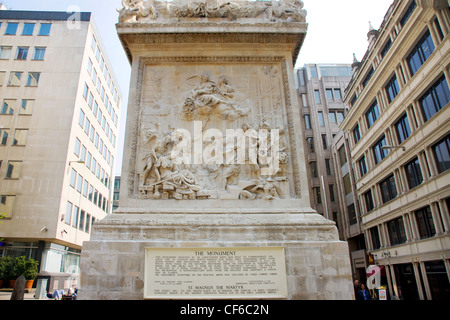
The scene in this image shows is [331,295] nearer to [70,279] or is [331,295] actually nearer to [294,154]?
[294,154]

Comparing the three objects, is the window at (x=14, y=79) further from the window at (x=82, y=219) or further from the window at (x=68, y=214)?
the window at (x=82, y=219)

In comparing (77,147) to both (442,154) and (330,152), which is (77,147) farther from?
(330,152)

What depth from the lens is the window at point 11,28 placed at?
1641 inches

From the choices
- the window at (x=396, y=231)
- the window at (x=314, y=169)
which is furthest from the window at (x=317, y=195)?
the window at (x=396, y=231)

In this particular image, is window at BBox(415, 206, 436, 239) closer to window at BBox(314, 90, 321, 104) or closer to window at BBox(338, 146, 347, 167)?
window at BBox(338, 146, 347, 167)

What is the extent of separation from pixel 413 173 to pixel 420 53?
11.0 metres

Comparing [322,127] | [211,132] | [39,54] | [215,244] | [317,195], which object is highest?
[39,54]

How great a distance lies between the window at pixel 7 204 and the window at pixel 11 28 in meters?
21.7

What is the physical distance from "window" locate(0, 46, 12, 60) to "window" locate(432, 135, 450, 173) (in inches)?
→ 1907

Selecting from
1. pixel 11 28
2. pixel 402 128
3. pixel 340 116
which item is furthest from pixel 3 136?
pixel 340 116

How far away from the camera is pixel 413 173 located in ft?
100

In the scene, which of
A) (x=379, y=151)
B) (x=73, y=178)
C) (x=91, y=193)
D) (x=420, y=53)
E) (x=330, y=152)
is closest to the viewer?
(x=420, y=53)

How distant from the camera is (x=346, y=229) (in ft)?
157
